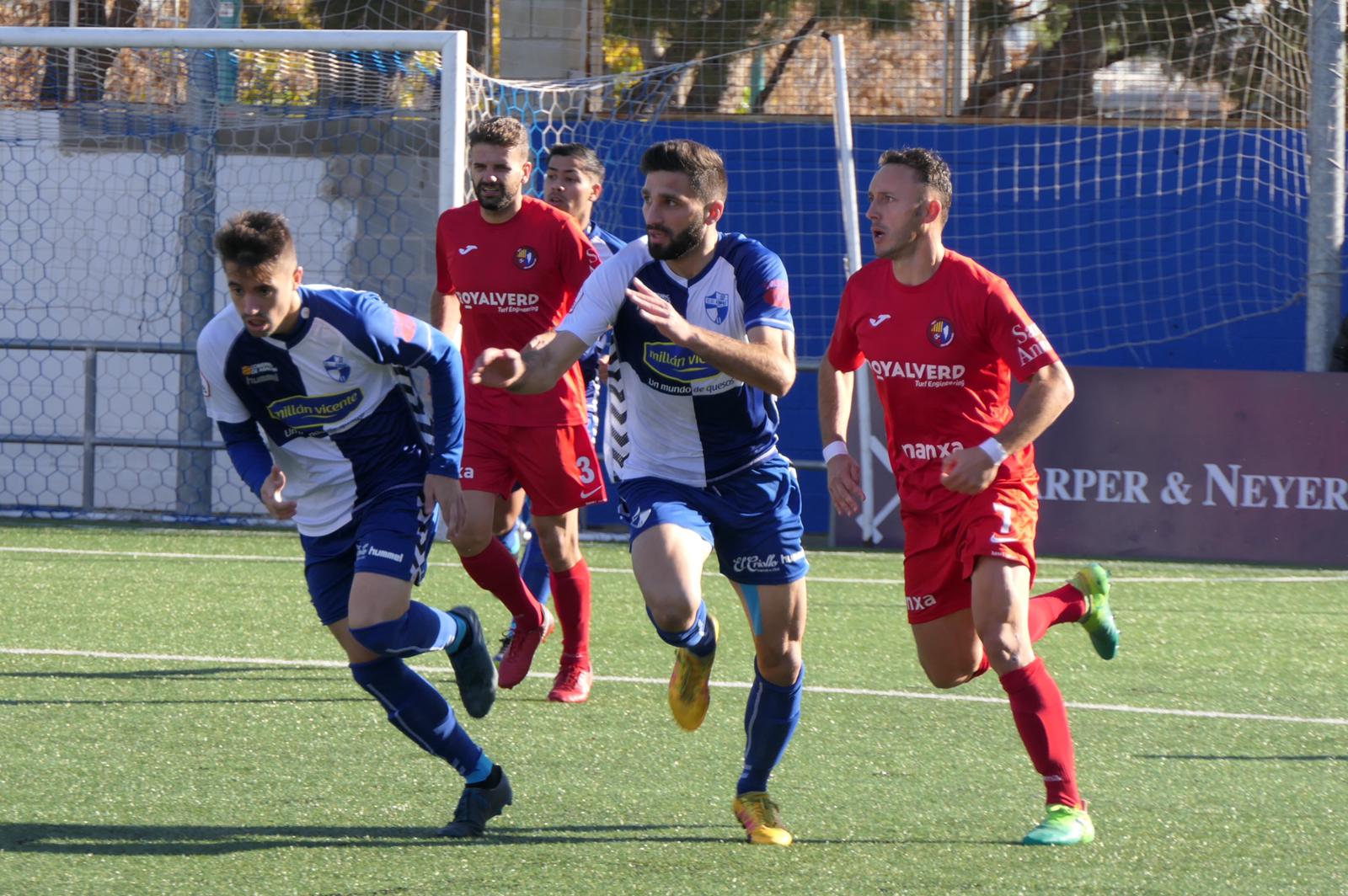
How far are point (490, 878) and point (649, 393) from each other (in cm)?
137

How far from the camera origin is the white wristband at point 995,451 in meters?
3.89

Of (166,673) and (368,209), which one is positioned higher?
(368,209)

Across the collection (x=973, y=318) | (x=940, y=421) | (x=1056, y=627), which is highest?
(x=973, y=318)

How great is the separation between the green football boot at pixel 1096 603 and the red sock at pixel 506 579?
188 cm

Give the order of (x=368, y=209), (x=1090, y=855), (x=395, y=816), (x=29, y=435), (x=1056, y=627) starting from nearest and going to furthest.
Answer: (x=1090, y=855) < (x=395, y=816) < (x=1056, y=627) < (x=29, y=435) < (x=368, y=209)

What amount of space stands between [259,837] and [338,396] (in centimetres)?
114

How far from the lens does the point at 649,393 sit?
4359 millimetres

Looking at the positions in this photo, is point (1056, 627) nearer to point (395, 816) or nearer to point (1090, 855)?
point (1090, 855)

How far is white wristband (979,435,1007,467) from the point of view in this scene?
3.89 metres

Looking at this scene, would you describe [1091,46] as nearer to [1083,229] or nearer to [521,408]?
[1083,229]

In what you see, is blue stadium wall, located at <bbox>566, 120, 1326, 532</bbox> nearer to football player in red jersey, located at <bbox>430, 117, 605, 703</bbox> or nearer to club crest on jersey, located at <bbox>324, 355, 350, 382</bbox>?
football player in red jersey, located at <bbox>430, 117, 605, 703</bbox>

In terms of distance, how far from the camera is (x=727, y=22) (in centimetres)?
1234

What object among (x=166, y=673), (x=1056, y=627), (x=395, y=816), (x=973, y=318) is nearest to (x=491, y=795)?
(x=395, y=816)

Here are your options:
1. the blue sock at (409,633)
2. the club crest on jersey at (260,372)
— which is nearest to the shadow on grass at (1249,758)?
the blue sock at (409,633)
